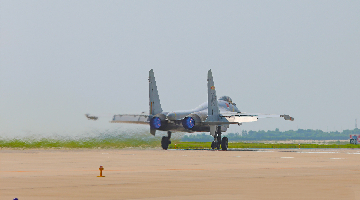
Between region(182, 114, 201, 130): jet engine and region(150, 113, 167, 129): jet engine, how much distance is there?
2117 millimetres

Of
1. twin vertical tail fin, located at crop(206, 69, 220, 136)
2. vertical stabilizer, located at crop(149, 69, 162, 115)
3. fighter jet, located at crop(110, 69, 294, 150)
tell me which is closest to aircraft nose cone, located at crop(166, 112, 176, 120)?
fighter jet, located at crop(110, 69, 294, 150)

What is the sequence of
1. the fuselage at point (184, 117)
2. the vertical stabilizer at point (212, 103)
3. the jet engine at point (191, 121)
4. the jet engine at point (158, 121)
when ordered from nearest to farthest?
the jet engine at point (191, 121)
the jet engine at point (158, 121)
the fuselage at point (184, 117)
the vertical stabilizer at point (212, 103)

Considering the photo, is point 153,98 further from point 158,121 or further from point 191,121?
point 191,121

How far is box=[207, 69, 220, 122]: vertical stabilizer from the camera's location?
56969mm

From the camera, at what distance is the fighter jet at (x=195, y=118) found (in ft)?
184

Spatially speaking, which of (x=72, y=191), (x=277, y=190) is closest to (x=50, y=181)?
(x=72, y=191)

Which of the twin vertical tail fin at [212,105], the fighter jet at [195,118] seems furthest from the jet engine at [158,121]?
the twin vertical tail fin at [212,105]

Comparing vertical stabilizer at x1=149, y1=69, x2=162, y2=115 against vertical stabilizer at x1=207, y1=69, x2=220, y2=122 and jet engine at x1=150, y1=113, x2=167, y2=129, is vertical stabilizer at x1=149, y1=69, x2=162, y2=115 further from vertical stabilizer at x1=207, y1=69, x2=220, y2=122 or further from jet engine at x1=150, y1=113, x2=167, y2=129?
vertical stabilizer at x1=207, y1=69, x2=220, y2=122

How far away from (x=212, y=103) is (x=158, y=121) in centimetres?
569

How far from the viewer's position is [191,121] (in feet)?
182

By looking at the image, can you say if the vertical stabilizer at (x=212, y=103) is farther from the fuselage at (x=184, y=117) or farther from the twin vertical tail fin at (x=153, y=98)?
the twin vertical tail fin at (x=153, y=98)

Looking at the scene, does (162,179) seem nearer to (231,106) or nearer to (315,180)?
(315,180)

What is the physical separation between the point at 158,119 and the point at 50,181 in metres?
37.5

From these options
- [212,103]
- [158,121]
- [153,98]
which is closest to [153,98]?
[153,98]
